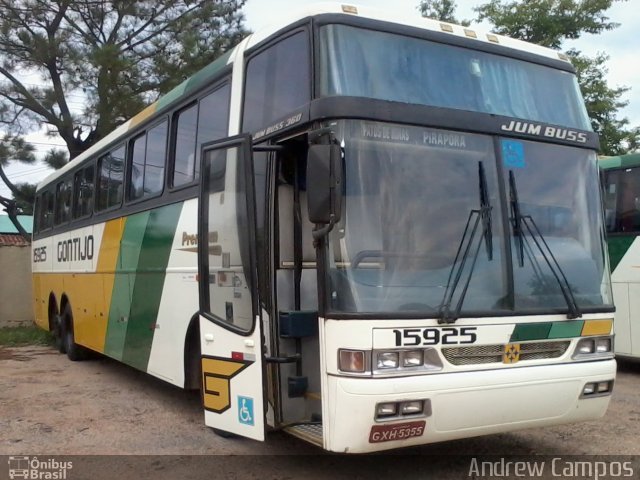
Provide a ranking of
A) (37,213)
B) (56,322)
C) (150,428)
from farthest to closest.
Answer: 1. (37,213)
2. (56,322)
3. (150,428)

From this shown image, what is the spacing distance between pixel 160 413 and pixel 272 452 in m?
2.04

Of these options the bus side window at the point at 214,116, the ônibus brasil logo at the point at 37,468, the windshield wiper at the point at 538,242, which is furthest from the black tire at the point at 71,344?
the windshield wiper at the point at 538,242

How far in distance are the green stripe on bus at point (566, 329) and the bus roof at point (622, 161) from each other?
5.39 metres

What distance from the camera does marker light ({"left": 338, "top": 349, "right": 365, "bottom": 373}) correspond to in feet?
13.6

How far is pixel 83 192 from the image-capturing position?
34.9ft

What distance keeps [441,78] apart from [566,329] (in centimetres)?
200

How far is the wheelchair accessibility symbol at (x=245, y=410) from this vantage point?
4.78 metres

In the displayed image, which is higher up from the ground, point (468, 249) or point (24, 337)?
point (468, 249)

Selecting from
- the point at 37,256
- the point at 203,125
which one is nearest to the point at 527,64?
the point at 203,125

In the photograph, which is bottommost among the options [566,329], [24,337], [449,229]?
[24,337]

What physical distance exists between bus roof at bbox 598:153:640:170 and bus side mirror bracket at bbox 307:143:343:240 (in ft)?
21.7

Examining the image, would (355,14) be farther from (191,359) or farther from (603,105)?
(603,105)

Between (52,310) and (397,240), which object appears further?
(52,310)

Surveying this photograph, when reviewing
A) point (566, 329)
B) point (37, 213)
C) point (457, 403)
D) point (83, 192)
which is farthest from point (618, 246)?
point (37, 213)
